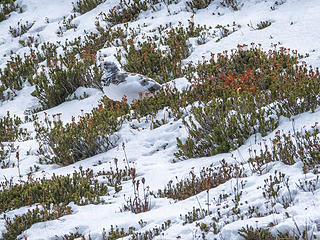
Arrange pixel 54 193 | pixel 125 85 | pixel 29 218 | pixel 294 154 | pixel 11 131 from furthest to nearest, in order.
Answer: pixel 11 131 → pixel 125 85 → pixel 54 193 → pixel 29 218 → pixel 294 154

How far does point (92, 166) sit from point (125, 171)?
0.87 metres

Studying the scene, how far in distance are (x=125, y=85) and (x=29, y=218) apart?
3614 millimetres

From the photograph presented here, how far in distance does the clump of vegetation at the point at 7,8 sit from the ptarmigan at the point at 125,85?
8.99 m

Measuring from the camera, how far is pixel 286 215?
111 inches

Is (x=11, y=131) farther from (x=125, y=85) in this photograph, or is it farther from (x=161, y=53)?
(x=161, y=53)

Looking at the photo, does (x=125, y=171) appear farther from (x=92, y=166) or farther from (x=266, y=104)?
(x=266, y=104)

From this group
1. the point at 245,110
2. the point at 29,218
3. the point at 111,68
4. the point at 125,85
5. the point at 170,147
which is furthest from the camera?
the point at 111,68

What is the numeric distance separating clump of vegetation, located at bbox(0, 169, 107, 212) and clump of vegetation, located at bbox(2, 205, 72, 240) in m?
0.18

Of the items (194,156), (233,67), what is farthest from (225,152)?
(233,67)

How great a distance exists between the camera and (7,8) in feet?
48.1

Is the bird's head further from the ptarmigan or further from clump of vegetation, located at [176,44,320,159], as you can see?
clump of vegetation, located at [176,44,320,159]

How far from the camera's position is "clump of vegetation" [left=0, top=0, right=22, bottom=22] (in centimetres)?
1435

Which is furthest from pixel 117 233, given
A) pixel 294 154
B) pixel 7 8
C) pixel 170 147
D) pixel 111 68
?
pixel 7 8

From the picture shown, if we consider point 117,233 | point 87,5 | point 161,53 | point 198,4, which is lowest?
point 117,233
